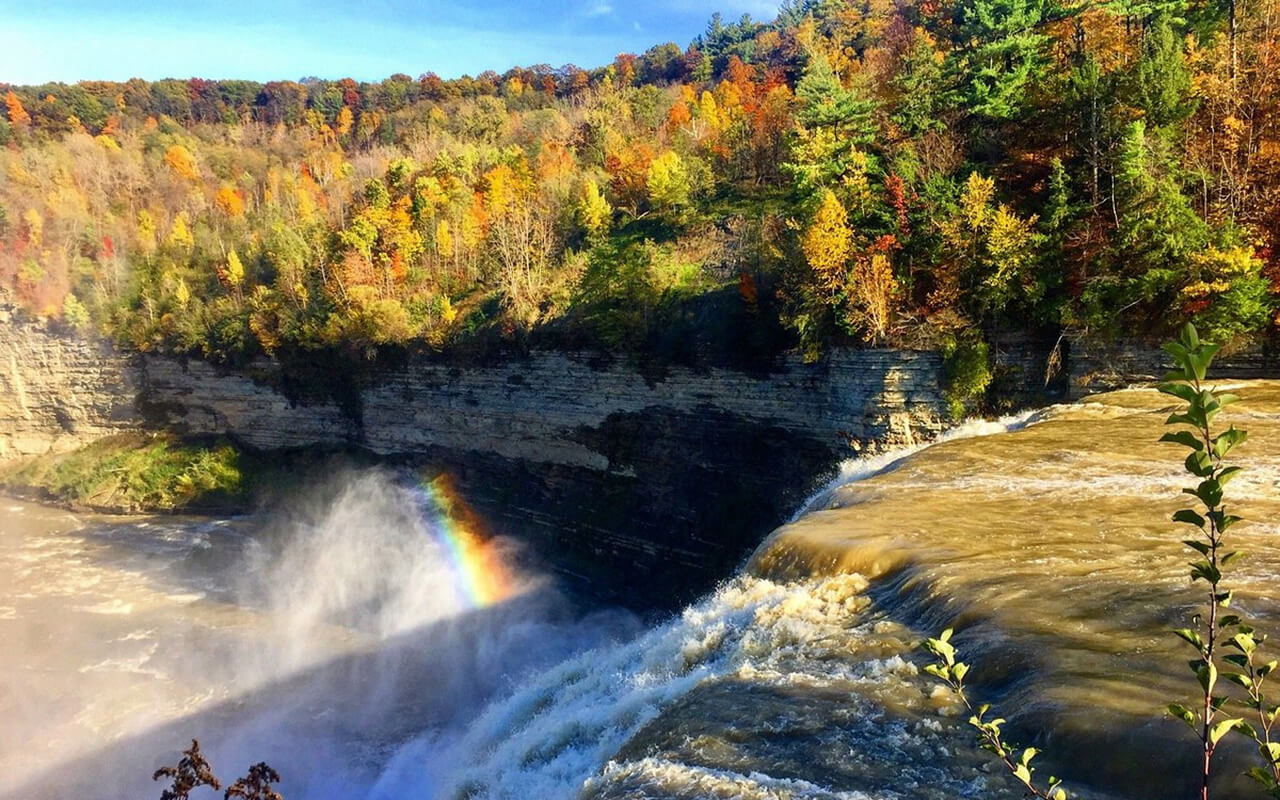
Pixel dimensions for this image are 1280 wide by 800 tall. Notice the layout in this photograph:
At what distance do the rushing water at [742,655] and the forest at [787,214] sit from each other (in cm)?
434

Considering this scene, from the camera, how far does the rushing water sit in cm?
678

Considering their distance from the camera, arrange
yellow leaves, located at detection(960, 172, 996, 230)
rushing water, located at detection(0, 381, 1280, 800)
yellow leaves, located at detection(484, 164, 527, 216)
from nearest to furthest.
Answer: rushing water, located at detection(0, 381, 1280, 800) < yellow leaves, located at detection(960, 172, 996, 230) < yellow leaves, located at detection(484, 164, 527, 216)

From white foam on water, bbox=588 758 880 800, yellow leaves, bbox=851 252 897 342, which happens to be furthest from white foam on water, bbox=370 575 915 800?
yellow leaves, bbox=851 252 897 342

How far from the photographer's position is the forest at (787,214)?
64.6ft

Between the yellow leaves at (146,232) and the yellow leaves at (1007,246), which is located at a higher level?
the yellow leaves at (146,232)

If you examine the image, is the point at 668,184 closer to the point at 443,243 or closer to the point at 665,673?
the point at 443,243

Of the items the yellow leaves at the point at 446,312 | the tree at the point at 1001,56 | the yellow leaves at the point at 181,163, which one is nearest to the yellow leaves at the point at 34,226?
the yellow leaves at the point at 181,163

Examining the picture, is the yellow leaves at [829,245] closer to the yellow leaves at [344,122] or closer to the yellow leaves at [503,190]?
the yellow leaves at [503,190]

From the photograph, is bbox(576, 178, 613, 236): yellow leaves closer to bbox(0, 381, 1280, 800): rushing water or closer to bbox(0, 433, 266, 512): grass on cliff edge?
bbox(0, 381, 1280, 800): rushing water

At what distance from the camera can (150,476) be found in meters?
39.6

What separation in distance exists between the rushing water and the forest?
14.2ft

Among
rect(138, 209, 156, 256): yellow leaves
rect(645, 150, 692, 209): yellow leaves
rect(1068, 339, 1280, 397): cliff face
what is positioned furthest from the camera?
rect(138, 209, 156, 256): yellow leaves

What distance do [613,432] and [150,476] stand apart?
2760cm

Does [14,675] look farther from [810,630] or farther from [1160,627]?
[1160,627]
